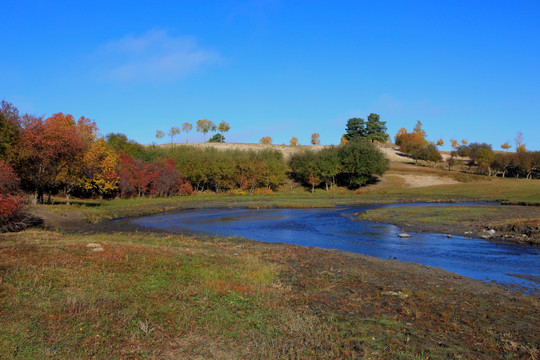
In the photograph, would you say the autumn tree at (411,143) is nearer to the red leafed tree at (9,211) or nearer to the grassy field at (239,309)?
the red leafed tree at (9,211)

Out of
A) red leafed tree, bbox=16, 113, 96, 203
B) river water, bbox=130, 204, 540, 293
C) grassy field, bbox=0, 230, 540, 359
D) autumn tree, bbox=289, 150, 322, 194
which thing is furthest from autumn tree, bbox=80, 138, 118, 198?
autumn tree, bbox=289, 150, 322, 194

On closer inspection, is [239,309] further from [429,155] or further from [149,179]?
[429,155]

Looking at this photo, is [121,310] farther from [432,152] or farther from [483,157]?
[432,152]

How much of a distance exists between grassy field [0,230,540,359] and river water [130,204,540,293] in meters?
4.14

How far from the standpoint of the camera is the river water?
1991 cm

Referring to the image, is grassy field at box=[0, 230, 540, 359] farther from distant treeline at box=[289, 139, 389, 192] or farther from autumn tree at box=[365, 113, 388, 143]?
autumn tree at box=[365, 113, 388, 143]

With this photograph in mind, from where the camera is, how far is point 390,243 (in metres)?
29.0

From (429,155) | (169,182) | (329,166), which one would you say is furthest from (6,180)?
(429,155)

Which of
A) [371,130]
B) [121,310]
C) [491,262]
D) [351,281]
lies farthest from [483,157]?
[121,310]

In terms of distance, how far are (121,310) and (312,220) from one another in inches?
1462

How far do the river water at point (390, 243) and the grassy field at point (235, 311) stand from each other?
163 inches

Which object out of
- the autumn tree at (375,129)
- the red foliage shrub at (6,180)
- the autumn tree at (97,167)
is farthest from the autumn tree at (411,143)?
the red foliage shrub at (6,180)

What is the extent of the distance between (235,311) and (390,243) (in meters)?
20.4

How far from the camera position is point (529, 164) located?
107312 millimetres
